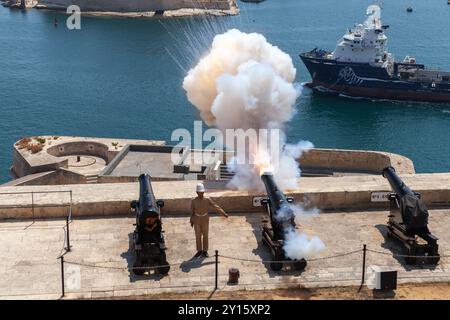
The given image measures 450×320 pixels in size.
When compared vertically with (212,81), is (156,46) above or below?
below

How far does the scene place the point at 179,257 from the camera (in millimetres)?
15711

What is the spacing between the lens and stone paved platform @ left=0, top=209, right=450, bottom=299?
46.9 feet

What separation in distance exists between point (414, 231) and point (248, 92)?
24.5 feet

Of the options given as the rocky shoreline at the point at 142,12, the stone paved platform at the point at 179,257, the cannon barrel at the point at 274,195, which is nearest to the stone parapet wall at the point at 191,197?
the stone paved platform at the point at 179,257

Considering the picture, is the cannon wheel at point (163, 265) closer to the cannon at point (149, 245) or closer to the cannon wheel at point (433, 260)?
the cannon at point (149, 245)

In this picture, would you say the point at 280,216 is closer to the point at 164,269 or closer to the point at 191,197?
the point at 164,269

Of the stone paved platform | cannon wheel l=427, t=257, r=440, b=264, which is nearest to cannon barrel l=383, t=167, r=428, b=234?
cannon wheel l=427, t=257, r=440, b=264

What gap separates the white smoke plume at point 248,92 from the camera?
21047 millimetres

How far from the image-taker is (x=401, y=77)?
72375mm

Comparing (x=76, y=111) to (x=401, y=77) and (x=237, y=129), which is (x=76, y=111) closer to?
(x=401, y=77)

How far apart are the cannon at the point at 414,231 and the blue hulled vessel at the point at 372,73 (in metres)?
56.4

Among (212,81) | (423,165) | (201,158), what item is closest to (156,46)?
(423,165)

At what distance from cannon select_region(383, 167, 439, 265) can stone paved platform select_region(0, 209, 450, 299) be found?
11.3 inches

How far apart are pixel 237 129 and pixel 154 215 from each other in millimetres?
7677
